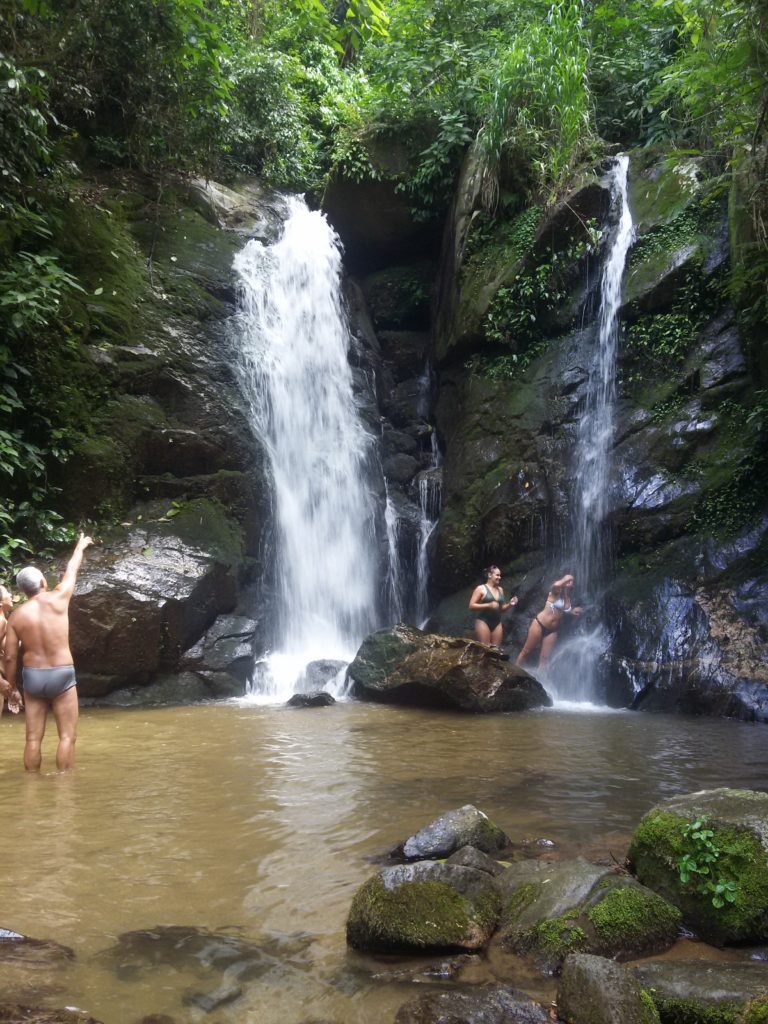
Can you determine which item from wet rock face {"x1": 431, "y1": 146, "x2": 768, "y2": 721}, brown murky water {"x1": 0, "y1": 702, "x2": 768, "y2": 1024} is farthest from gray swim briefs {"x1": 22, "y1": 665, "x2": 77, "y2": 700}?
wet rock face {"x1": 431, "y1": 146, "x2": 768, "y2": 721}

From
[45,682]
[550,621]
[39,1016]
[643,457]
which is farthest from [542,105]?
[39,1016]

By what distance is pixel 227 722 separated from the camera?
25.1 ft

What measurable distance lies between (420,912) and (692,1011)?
3.23ft

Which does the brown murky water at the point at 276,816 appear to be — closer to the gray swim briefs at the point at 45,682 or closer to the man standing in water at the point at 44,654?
the man standing in water at the point at 44,654

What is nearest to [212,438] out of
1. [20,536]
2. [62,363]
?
[62,363]

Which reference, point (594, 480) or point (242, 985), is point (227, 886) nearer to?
point (242, 985)

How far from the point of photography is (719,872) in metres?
3.05

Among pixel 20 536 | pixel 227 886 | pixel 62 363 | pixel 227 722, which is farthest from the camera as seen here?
pixel 62 363

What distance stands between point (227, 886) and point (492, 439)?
9.42 metres

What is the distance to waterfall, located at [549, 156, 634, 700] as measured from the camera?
9828 millimetres

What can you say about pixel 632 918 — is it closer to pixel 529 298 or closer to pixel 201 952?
pixel 201 952

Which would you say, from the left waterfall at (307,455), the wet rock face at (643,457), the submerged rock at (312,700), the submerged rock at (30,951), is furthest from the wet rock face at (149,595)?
the submerged rock at (30,951)

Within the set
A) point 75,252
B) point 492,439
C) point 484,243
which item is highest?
point 484,243

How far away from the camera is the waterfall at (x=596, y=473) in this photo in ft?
32.2
